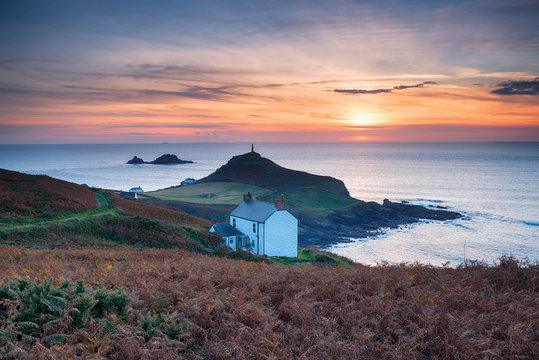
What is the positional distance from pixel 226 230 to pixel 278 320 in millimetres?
35469

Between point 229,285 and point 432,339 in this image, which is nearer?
point 432,339

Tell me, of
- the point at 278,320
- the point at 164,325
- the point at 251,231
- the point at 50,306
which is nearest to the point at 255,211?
the point at 251,231

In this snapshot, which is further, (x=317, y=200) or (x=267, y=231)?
(x=317, y=200)

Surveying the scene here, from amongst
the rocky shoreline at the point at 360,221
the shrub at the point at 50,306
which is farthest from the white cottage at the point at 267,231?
Answer: the shrub at the point at 50,306

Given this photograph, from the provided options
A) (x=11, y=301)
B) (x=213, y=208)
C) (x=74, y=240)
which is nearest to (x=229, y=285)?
(x=11, y=301)

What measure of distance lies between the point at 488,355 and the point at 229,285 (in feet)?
20.2

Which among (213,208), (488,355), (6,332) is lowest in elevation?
(213,208)

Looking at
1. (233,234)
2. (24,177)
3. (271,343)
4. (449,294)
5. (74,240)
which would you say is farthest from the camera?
(24,177)

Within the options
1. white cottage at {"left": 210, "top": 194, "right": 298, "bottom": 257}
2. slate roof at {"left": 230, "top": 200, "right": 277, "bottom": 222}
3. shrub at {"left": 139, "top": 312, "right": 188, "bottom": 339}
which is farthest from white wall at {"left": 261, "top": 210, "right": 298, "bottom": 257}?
shrub at {"left": 139, "top": 312, "right": 188, "bottom": 339}

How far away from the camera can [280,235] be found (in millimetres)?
40719

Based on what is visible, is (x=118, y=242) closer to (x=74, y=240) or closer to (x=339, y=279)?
(x=74, y=240)

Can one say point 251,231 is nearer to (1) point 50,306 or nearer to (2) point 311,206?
(1) point 50,306

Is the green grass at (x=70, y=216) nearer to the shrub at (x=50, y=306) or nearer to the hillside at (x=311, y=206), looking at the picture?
the shrub at (x=50, y=306)

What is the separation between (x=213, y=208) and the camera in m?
79.3
